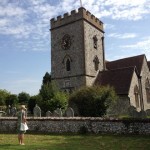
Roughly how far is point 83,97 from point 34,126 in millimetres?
8384

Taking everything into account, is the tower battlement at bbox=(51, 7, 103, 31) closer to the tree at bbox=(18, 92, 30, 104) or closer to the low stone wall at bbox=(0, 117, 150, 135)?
the low stone wall at bbox=(0, 117, 150, 135)

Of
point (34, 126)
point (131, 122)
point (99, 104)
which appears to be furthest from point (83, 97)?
point (131, 122)

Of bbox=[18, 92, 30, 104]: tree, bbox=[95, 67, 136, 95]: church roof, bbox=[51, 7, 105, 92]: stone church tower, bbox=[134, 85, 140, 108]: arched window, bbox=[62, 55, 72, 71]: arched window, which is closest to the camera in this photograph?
bbox=[95, 67, 136, 95]: church roof

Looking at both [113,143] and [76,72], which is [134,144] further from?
[76,72]

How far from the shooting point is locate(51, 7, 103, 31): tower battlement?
114ft

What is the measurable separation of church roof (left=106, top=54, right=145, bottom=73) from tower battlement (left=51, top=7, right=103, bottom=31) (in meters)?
6.65

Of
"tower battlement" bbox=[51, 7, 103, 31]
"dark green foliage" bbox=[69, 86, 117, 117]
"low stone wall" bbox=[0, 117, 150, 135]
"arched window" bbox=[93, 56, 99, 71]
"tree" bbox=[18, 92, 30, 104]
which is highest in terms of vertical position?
"tower battlement" bbox=[51, 7, 103, 31]

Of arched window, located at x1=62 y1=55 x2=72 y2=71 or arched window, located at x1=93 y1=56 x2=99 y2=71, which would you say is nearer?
arched window, located at x1=62 y1=55 x2=72 y2=71

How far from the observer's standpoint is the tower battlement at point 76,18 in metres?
34.9

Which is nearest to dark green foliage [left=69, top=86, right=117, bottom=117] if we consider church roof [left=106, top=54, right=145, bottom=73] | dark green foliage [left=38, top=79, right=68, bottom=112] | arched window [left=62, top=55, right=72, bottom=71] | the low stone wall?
dark green foliage [left=38, top=79, right=68, bottom=112]

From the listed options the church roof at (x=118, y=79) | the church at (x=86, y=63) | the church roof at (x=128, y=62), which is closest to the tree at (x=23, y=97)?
the church roof at (x=128, y=62)

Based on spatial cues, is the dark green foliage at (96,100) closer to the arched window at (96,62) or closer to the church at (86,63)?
the church at (86,63)

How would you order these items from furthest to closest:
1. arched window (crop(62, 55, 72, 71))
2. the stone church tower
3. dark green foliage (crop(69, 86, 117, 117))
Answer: arched window (crop(62, 55, 72, 71)), the stone church tower, dark green foliage (crop(69, 86, 117, 117))

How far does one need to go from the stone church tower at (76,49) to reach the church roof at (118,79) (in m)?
1.05
